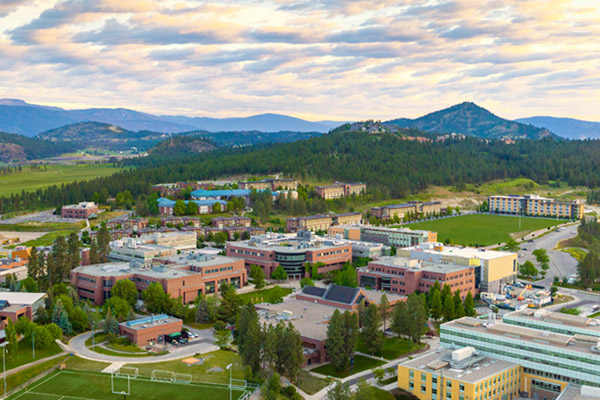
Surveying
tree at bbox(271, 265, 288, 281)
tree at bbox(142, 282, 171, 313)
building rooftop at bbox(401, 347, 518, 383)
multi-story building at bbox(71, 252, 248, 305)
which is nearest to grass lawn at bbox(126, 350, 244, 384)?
building rooftop at bbox(401, 347, 518, 383)

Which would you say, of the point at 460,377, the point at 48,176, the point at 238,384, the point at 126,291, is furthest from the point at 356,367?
the point at 48,176

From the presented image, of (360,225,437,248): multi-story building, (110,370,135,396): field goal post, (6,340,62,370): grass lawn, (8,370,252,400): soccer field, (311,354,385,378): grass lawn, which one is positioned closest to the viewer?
(8,370,252,400): soccer field

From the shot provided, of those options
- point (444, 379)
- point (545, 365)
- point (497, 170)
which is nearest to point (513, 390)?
point (545, 365)

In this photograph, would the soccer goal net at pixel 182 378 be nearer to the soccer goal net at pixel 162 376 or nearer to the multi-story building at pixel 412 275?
the soccer goal net at pixel 162 376

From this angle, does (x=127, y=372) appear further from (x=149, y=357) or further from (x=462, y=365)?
(x=462, y=365)

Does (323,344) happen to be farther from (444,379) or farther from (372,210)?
(372,210)

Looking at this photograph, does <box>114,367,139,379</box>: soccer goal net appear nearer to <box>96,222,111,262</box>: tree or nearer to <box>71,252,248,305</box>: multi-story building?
<box>71,252,248,305</box>: multi-story building
